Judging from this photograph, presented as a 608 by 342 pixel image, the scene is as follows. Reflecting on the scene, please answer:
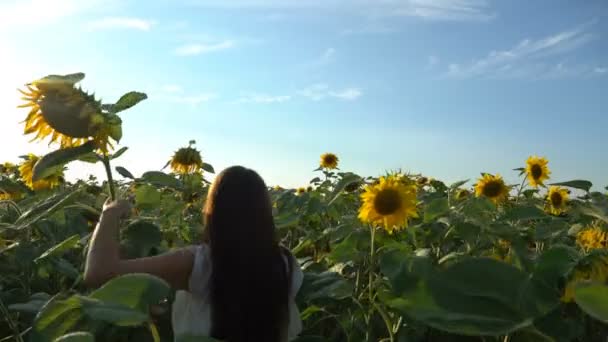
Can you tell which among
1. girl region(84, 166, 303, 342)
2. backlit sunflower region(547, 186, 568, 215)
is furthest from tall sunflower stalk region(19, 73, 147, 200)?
backlit sunflower region(547, 186, 568, 215)

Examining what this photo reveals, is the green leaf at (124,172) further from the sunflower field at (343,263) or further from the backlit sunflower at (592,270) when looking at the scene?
the backlit sunflower at (592,270)

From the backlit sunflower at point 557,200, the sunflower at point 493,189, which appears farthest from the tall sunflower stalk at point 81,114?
the backlit sunflower at point 557,200

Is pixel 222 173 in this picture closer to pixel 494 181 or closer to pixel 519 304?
pixel 519 304

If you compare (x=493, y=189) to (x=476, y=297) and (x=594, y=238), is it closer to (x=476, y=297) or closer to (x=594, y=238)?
(x=594, y=238)

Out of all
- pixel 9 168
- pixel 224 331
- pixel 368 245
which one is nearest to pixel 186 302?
pixel 224 331

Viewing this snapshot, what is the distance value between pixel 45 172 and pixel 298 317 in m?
1.17

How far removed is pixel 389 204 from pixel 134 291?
244cm

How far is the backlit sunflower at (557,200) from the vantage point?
5793 mm

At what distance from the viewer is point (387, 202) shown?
3455 millimetres

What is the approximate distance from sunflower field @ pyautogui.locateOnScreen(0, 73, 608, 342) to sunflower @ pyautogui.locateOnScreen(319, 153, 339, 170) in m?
4.53

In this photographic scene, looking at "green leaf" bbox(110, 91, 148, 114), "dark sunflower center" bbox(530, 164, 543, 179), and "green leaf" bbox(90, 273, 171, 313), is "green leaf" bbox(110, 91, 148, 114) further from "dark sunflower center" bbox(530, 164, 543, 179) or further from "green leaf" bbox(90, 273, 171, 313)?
"dark sunflower center" bbox(530, 164, 543, 179)

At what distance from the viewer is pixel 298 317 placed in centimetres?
262

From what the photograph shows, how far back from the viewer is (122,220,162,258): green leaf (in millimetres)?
2381

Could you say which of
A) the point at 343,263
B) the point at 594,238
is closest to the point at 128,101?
the point at 343,263
